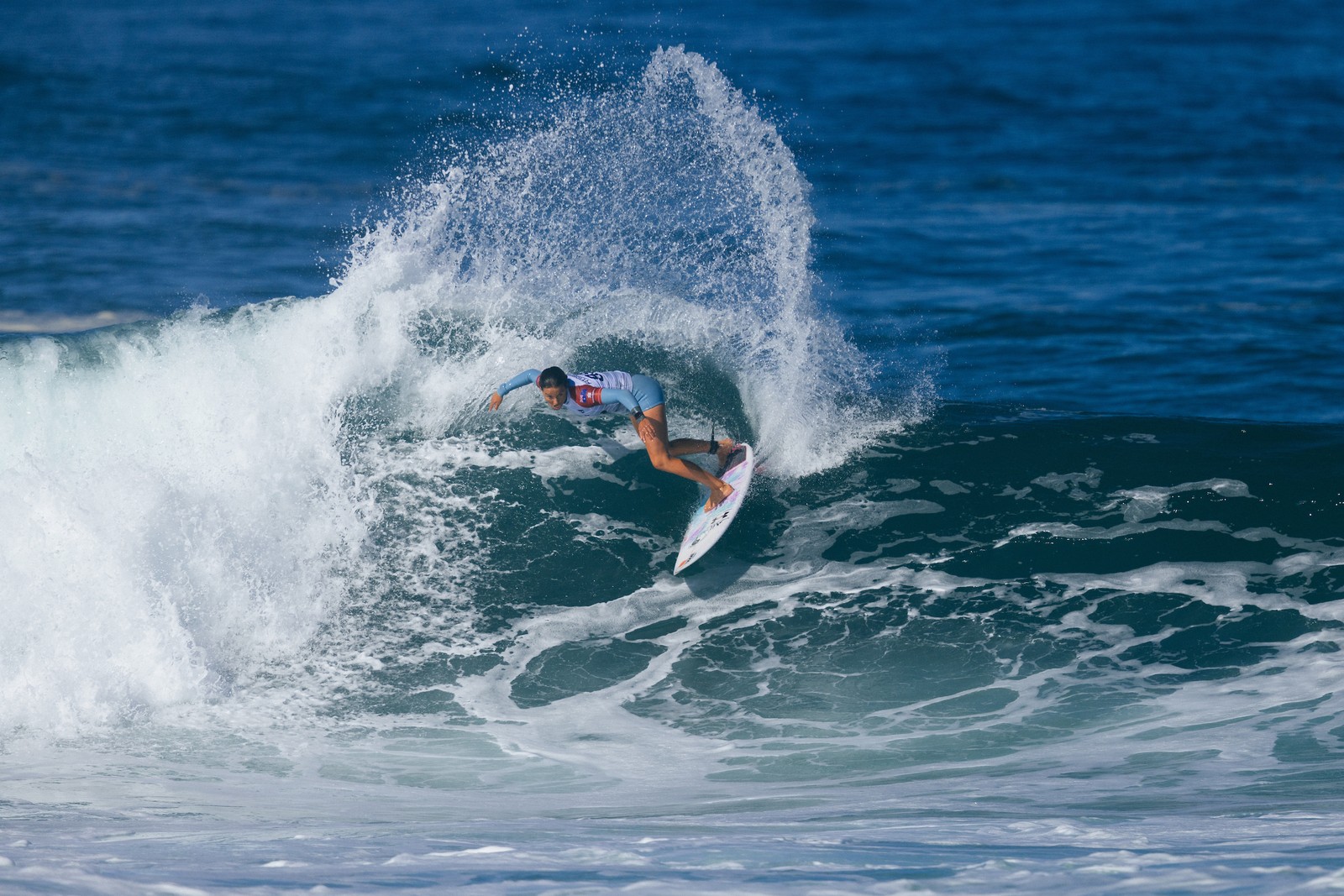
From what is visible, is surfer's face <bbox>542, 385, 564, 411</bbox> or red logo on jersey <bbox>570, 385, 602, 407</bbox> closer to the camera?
surfer's face <bbox>542, 385, 564, 411</bbox>

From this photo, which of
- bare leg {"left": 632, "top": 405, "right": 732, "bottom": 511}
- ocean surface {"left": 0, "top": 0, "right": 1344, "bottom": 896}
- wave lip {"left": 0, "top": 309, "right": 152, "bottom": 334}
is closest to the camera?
ocean surface {"left": 0, "top": 0, "right": 1344, "bottom": 896}

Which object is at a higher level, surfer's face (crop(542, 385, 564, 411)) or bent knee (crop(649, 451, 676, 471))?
surfer's face (crop(542, 385, 564, 411))

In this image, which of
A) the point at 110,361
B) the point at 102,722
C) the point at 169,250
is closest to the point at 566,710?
the point at 102,722

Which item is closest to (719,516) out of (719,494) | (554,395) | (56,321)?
(719,494)

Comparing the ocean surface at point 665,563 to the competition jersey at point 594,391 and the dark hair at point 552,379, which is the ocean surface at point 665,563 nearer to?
the competition jersey at point 594,391

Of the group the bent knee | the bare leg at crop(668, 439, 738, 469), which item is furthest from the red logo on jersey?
the bare leg at crop(668, 439, 738, 469)

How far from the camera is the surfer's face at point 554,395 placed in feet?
31.2

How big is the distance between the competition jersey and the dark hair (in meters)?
0.39

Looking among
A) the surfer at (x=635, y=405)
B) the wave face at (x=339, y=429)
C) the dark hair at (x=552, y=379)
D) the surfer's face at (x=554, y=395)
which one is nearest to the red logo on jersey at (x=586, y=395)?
the surfer at (x=635, y=405)

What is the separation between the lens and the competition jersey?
998 cm

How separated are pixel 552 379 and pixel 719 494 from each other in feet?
5.82

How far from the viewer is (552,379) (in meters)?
9.48

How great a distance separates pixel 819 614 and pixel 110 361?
698 centimetres

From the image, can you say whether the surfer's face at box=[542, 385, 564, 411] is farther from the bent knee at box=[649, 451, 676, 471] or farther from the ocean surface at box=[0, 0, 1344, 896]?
the ocean surface at box=[0, 0, 1344, 896]
